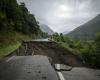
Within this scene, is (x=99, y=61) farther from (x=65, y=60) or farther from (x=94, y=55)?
(x=65, y=60)

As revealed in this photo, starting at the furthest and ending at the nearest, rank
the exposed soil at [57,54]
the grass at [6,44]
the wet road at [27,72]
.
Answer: the grass at [6,44]
the exposed soil at [57,54]
the wet road at [27,72]

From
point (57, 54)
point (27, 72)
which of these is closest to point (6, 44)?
point (57, 54)

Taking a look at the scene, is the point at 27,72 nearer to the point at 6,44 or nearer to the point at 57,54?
the point at 57,54

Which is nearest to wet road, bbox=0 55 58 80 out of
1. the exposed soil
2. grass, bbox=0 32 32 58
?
the exposed soil

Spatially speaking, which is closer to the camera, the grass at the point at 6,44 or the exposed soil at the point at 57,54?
the exposed soil at the point at 57,54

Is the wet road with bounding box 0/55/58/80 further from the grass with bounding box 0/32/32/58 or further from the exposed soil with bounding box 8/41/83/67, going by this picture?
the grass with bounding box 0/32/32/58

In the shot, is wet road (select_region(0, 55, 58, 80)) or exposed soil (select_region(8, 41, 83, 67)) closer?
wet road (select_region(0, 55, 58, 80))

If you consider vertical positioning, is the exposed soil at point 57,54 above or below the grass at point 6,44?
below

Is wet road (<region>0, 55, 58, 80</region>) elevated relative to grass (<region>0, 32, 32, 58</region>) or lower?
lower

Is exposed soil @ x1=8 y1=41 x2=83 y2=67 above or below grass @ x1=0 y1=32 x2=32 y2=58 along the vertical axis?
below

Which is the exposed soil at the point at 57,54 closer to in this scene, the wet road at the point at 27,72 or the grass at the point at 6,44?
the grass at the point at 6,44

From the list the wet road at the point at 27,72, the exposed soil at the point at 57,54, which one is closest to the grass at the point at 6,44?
the exposed soil at the point at 57,54

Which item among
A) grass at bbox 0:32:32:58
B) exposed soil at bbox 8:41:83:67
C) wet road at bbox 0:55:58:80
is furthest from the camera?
grass at bbox 0:32:32:58

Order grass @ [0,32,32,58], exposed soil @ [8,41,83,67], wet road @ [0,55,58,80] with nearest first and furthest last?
wet road @ [0,55,58,80] < exposed soil @ [8,41,83,67] < grass @ [0,32,32,58]
